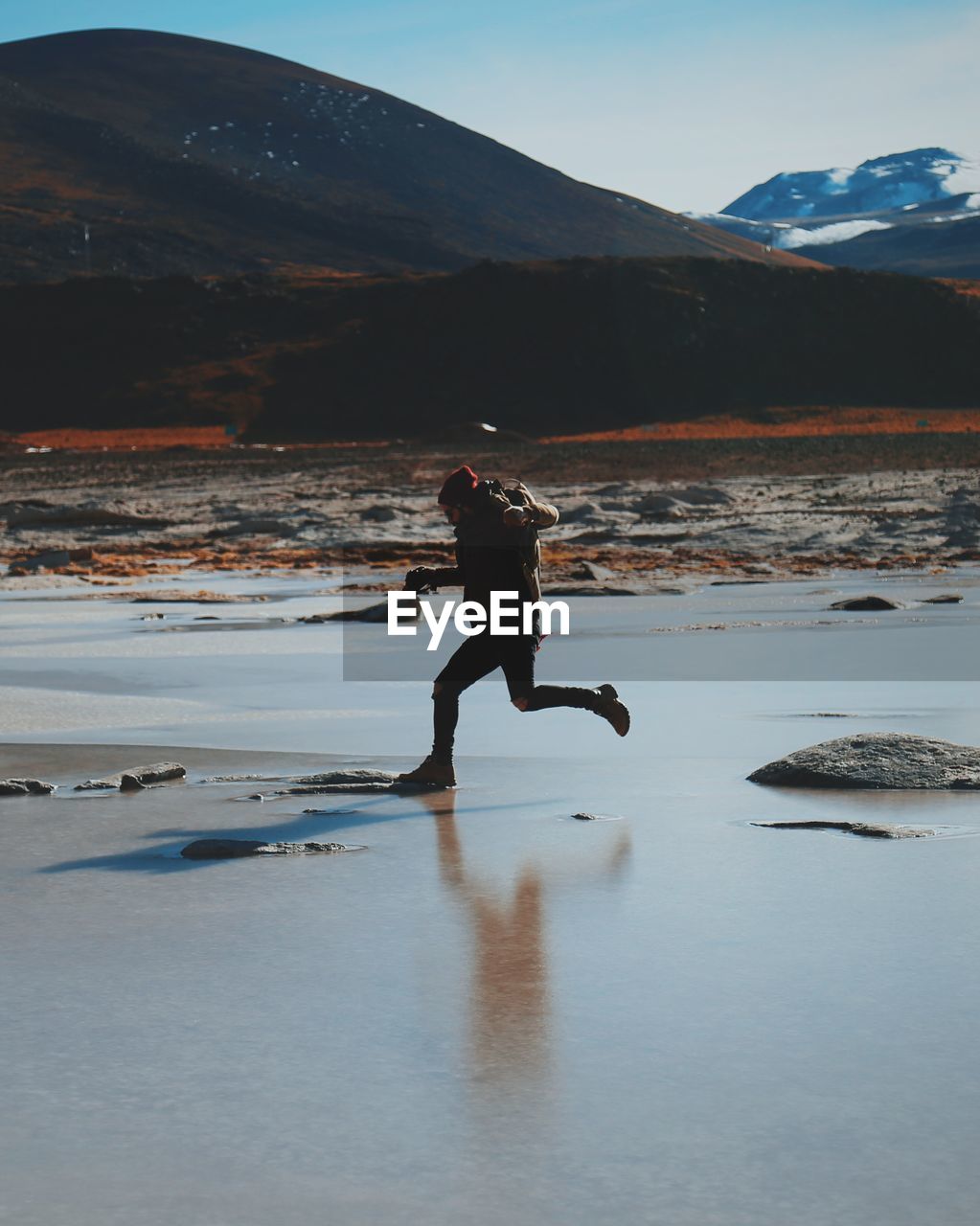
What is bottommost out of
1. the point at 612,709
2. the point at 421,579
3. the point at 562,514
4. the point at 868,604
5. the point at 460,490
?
the point at 562,514

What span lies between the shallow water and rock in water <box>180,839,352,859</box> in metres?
0.10

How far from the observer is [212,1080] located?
3824 millimetres

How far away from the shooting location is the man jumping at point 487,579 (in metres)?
7.31

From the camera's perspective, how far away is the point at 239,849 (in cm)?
631

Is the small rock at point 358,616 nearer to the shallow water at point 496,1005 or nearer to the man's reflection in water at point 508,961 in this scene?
the shallow water at point 496,1005

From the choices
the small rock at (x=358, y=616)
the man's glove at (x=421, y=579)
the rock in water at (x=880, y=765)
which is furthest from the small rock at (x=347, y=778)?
the small rock at (x=358, y=616)

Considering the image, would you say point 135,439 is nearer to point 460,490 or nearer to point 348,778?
point 348,778

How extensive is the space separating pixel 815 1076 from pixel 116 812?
3898mm

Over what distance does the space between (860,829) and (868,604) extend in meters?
10.1

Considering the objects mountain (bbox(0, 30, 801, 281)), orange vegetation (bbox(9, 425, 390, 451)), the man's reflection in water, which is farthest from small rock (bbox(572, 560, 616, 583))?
mountain (bbox(0, 30, 801, 281))

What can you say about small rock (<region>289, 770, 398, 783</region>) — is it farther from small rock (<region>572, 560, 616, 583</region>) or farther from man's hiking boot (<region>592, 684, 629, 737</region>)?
small rock (<region>572, 560, 616, 583</region>)

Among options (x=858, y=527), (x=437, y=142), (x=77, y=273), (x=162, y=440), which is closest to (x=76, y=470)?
(x=162, y=440)

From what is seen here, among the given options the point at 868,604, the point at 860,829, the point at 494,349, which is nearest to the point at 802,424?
the point at 494,349

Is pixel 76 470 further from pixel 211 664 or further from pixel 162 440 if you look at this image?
pixel 211 664
